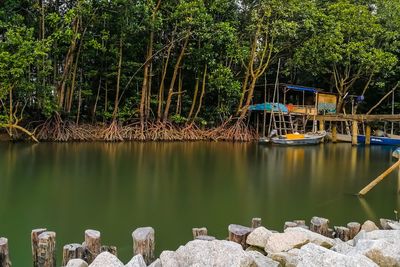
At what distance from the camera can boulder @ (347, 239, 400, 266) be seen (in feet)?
15.0

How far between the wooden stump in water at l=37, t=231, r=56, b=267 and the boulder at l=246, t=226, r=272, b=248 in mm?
2353

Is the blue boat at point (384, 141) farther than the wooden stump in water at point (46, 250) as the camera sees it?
Yes

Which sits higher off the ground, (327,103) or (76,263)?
(327,103)

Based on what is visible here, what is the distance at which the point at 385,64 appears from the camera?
2742 centimetres

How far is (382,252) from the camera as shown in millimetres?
4617

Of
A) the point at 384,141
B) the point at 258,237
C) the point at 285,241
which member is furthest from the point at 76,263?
the point at 384,141

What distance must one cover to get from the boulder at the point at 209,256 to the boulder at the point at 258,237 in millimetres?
947

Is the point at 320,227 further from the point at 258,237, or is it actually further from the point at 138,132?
the point at 138,132

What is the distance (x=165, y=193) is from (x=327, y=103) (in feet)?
74.3

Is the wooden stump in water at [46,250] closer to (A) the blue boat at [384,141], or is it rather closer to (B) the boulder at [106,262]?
(B) the boulder at [106,262]

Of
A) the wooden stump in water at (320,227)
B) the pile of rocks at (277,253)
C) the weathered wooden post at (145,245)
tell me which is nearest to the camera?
the pile of rocks at (277,253)

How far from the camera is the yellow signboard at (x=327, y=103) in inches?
1182

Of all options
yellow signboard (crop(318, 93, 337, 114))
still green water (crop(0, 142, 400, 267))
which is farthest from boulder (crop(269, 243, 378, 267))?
yellow signboard (crop(318, 93, 337, 114))

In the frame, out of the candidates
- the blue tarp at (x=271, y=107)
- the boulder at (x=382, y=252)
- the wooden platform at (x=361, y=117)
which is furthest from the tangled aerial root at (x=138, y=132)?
the boulder at (x=382, y=252)
